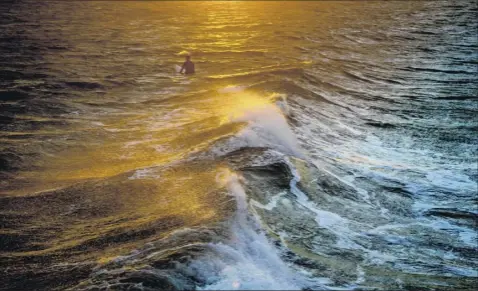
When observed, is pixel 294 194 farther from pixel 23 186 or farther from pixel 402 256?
pixel 23 186

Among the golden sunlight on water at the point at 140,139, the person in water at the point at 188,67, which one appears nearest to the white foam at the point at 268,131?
the golden sunlight on water at the point at 140,139

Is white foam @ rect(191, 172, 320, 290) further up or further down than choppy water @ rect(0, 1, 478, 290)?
further up

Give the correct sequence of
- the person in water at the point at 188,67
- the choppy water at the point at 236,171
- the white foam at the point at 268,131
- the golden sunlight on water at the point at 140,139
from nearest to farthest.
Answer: the choppy water at the point at 236,171, the golden sunlight on water at the point at 140,139, the white foam at the point at 268,131, the person in water at the point at 188,67

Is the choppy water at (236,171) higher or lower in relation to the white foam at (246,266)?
lower

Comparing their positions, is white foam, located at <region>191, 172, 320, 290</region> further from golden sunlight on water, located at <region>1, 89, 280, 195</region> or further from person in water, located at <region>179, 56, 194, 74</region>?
person in water, located at <region>179, 56, 194, 74</region>

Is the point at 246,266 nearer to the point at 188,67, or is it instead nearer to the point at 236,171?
the point at 236,171

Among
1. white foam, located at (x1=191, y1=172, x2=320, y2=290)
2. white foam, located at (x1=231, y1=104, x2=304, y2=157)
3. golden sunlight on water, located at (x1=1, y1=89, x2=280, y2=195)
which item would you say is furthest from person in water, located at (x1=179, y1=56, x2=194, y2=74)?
white foam, located at (x1=191, y1=172, x2=320, y2=290)

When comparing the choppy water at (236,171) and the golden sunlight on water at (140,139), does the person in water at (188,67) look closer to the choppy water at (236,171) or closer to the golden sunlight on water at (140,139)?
the choppy water at (236,171)

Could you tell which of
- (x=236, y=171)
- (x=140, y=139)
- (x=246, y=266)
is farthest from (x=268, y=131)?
(x=246, y=266)

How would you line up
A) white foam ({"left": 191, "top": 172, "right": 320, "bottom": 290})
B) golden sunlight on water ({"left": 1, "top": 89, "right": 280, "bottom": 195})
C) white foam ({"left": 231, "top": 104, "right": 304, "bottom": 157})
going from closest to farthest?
white foam ({"left": 191, "top": 172, "right": 320, "bottom": 290}) < golden sunlight on water ({"left": 1, "top": 89, "right": 280, "bottom": 195}) < white foam ({"left": 231, "top": 104, "right": 304, "bottom": 157})
